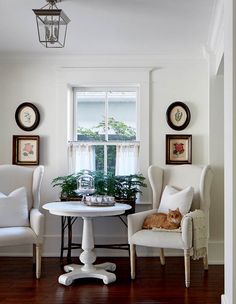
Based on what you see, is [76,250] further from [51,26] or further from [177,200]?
[51,26]

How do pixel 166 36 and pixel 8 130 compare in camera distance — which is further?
pixel 8 130

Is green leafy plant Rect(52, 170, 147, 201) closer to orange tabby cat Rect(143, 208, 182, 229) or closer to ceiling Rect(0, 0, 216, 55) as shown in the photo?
orange tabby cat Rect(143, 208, 182, 229)

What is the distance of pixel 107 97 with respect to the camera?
17.0 feet

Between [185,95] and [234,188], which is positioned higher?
[185,95]

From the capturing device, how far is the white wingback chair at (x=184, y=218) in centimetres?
381

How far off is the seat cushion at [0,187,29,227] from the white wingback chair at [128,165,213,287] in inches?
43.8

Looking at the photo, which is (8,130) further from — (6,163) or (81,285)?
(81,285)

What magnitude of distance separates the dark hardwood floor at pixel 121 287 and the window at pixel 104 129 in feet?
4.04

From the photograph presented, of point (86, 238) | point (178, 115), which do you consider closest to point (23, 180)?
point (86, 238)

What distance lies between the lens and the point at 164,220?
4066mm

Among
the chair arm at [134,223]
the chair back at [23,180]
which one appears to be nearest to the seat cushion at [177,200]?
the chair arm at [134,223]

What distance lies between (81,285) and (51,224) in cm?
132

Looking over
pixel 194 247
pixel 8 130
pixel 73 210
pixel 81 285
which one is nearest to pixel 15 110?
pixel 8 130

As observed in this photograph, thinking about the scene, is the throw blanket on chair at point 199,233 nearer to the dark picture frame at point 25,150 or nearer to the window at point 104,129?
the window at point 104,129
